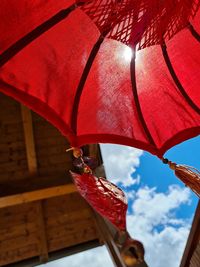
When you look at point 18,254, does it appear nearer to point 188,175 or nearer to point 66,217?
point 66,217

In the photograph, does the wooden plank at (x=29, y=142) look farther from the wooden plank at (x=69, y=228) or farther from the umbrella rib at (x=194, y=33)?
the umbrella rib at (x=194, y=33)

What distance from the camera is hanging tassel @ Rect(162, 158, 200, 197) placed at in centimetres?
142

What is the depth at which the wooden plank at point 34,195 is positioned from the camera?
12.7ft

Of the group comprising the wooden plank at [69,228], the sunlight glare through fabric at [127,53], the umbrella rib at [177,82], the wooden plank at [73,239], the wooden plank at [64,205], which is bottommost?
the umbrella rib at [177,82]

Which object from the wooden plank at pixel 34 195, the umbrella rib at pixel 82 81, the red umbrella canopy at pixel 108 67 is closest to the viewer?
the red umbrella canopy at pixel 108 67

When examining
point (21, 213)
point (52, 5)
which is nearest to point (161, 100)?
point (52, 5)

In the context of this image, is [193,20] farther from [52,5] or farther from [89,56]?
[52,5]

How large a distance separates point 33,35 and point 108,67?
362 millimetres

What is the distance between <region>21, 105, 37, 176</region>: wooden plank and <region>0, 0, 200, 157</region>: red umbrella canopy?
3200 mm

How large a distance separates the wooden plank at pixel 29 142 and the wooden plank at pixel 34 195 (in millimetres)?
439

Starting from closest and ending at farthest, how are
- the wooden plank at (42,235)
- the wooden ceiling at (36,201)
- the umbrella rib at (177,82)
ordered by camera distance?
the umbrella rib at (177,82)
the wooden ceiling at (36,201)
the wooden plank at (42,235)

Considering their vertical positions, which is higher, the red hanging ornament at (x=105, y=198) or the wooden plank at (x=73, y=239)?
the wooden plank at (x=73, y=239)

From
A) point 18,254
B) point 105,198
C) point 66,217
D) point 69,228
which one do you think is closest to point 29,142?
point 66,217

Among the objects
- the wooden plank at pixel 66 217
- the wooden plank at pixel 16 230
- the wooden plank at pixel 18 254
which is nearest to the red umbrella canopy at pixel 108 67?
the wooden plank at pixel 66 217
